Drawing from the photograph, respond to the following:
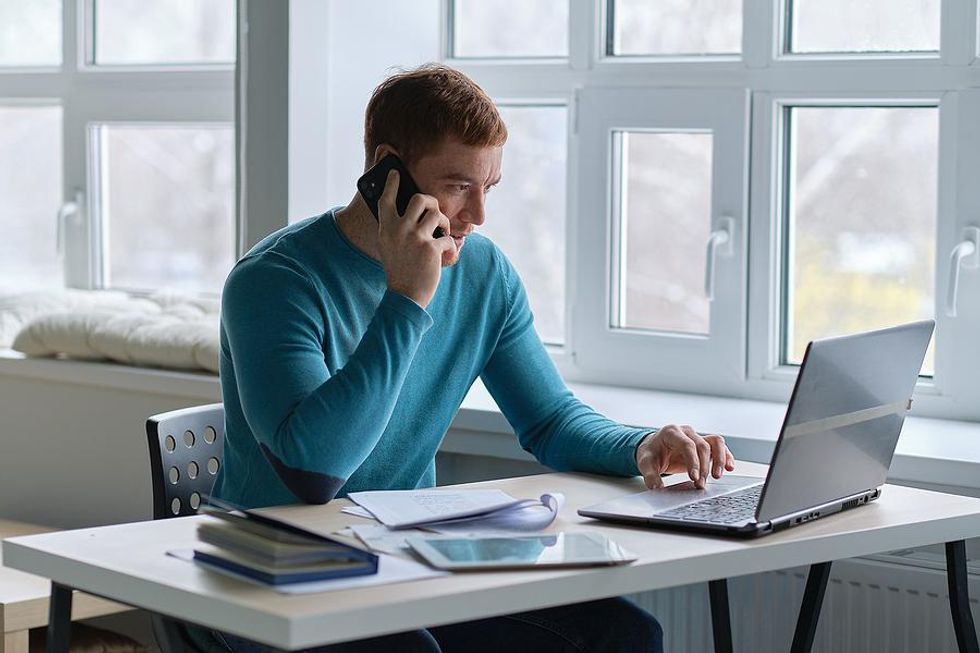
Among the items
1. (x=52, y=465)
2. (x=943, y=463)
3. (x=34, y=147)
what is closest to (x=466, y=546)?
(x=943, y=463)

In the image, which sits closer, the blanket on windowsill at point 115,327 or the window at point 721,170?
the window at point 721,170

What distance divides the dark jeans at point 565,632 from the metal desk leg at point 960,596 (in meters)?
0.38

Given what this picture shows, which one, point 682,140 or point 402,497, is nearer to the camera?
point 402,497

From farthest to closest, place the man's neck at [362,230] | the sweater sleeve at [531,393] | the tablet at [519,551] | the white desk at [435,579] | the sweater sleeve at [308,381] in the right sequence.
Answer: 1. the sweater sleeve at [531,393]
2. the man's neck at [362,230]
3. the sweater sleeve at [308,381]
4. the tablet at [519,551]
5. the white desk at [435,579]

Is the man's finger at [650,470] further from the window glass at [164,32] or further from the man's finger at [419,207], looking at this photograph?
the window glass at [164,32]

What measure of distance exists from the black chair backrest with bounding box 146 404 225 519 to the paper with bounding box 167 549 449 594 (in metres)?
0.54

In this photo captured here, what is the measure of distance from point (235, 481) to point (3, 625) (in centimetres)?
64

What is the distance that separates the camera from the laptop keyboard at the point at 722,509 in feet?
5.44

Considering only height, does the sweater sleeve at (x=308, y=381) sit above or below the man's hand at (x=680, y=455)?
above

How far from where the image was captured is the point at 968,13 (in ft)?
7.94

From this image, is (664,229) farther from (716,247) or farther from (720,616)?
(720,616)

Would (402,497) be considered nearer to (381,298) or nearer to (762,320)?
(381,298)

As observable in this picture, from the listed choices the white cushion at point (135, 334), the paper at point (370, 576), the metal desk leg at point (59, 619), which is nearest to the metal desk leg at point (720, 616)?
the paper at point (370, 576)

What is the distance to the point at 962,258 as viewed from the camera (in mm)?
2434
